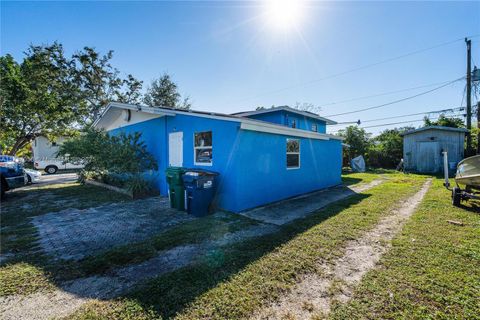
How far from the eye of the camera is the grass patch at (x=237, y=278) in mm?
2439

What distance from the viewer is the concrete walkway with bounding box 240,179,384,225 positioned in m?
5.96

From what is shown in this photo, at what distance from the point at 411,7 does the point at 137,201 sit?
45.9 ft

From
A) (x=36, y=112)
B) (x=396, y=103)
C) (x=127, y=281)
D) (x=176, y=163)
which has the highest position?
(x=396, y=103)

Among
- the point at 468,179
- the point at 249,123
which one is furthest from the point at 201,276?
the point at 468,179

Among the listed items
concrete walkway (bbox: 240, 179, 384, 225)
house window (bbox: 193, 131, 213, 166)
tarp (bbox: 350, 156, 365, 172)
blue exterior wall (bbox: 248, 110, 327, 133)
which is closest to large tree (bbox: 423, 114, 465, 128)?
tarp (bbox: 350, 156, 365, 172)

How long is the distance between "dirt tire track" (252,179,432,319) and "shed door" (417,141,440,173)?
1644cm

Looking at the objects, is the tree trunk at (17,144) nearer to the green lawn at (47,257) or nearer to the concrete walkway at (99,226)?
the green lawn at (47,257)

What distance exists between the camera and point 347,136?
23344mm

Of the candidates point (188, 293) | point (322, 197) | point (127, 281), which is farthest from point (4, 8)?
point (322, 197)

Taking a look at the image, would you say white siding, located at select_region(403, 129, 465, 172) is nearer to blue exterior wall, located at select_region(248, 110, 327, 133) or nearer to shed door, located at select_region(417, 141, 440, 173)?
shed door, located at select_region(417, 141, 440, 173)

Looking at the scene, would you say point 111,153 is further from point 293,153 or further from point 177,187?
point 293,153

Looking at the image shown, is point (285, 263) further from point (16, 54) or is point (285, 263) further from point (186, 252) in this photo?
point (16, 54)

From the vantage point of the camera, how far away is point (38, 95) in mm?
18781

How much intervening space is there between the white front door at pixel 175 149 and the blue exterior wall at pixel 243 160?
0.70 feet
